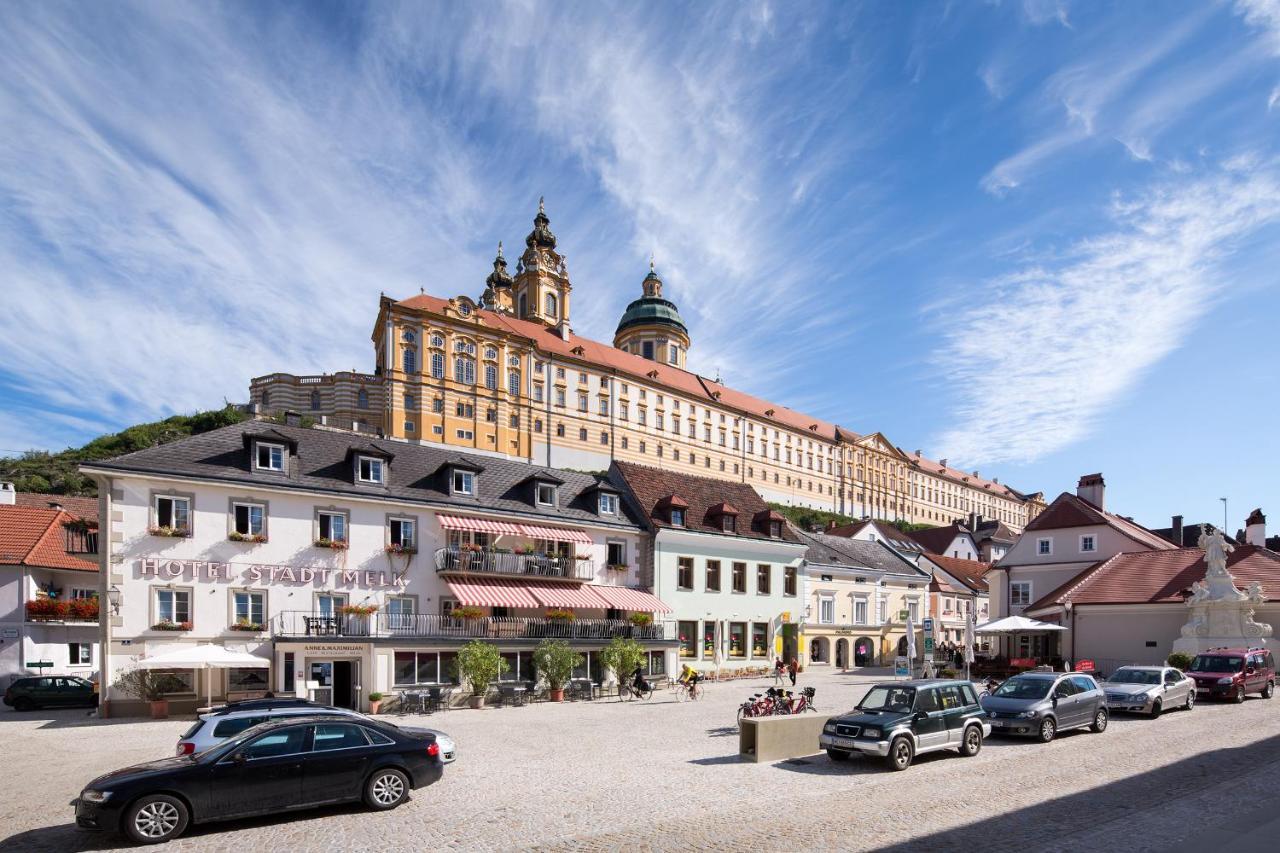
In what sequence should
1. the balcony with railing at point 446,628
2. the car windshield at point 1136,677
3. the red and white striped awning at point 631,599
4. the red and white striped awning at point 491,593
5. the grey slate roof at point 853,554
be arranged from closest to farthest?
the car windshield at point 1136,677, the balcony with railing at point 446,628, the red and white striped awning at point 491,593, the red and white striped awning at point 631,599, the grey slate roof at point 853,554

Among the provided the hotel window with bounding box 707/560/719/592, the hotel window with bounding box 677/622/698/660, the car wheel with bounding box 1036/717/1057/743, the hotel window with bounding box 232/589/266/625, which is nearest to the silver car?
the car wheel with bounding box 1036/717/1057/743

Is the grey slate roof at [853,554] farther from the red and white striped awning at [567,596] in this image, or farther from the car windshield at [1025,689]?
the car windshield at [1025,689]

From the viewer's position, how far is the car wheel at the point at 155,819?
11.3 metres

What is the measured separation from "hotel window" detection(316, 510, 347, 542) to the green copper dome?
110m

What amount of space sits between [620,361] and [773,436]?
31013mm

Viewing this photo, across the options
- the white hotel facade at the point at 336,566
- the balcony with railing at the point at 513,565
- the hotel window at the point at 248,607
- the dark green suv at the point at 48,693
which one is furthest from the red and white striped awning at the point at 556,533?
the dark green suv at the point at 48,693

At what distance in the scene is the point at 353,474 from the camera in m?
31.5

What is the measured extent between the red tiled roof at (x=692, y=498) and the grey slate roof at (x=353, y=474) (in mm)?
1277

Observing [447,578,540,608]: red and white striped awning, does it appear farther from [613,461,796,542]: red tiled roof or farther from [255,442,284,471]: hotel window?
[613,461,796,542]: red tiled roof

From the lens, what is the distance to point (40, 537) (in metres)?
36.4

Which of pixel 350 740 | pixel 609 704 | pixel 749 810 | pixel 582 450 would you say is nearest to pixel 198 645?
pixel 609 704

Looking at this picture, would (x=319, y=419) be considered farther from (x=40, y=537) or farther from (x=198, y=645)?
(x=198, y=645)

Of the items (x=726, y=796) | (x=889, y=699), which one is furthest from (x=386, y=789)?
(x=889, y=699)

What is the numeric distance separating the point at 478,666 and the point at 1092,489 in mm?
41661
